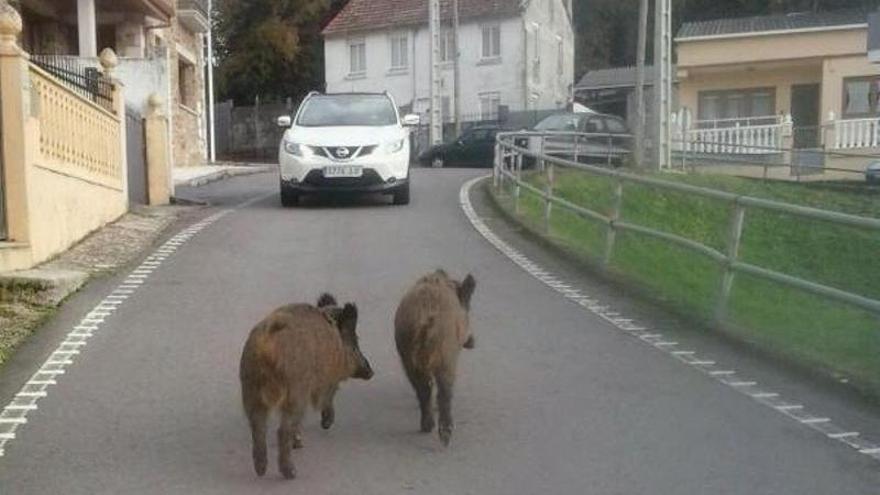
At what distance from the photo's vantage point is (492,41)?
52906 millimetres

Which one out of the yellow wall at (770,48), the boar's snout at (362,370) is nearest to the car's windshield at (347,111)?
the boar's snout at (362,370)

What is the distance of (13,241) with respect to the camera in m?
11.6

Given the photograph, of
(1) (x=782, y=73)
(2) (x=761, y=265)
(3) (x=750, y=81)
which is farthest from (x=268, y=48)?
Answer: (2) (x=761, y=265)

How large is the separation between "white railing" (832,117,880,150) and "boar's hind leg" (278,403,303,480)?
3295 cm

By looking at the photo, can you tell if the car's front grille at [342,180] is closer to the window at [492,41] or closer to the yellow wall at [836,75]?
the yellow wall at [836,75]

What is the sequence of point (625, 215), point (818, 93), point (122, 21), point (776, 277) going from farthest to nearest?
1. point (818, 93)
2. point (122, 21)
3. point (625, 215)
4. point (776, 277)

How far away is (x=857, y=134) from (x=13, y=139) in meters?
29.9

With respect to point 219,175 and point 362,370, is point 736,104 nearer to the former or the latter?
point 219,175

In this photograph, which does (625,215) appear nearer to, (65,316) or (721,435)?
(65,316)

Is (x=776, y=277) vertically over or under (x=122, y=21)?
under

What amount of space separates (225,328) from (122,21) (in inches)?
871

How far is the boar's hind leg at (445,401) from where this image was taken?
6.27m

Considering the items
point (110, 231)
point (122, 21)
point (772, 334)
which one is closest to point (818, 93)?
point (122, 21)

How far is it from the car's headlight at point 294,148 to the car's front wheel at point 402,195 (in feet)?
5.43
